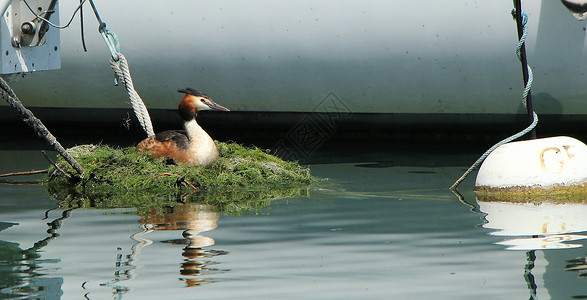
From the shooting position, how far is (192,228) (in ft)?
13.7

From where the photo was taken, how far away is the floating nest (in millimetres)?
5133

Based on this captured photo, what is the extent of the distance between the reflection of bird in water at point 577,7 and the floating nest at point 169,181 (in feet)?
7.85

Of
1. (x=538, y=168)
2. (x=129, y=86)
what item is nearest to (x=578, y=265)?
(x=538, y=168)

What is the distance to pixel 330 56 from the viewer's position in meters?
6.97

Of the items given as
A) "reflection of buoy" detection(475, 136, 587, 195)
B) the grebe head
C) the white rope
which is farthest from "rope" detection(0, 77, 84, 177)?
"reflection of buoy" detection(475, 136, 587, 195)

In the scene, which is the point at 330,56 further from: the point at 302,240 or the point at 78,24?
the point at 302,240

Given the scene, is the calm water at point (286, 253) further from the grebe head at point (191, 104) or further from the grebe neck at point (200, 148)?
the grebe head at point (191, 104)

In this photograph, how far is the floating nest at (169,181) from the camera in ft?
16.8

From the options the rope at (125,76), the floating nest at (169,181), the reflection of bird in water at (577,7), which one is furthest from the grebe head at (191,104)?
the reflection of bird in water at (577,7)

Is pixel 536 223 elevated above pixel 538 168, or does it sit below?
below

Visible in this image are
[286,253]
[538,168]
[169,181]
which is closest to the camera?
[286,253]

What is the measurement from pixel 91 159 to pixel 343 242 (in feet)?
8.41

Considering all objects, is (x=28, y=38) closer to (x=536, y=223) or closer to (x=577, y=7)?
(x=536, y=223)

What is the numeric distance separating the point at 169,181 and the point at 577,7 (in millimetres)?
3333
